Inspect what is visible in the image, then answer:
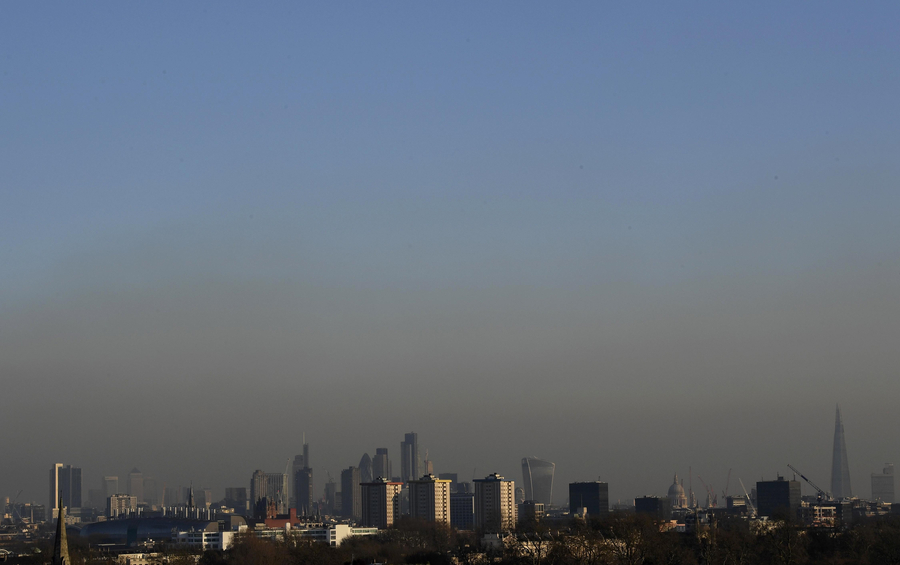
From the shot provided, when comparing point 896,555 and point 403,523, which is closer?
point 896,555

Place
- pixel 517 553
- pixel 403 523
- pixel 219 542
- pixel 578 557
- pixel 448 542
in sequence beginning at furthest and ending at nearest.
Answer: pixel 403 523, pixel 219 542, pixel 448 542, pixel 517 553, pixel 578 557

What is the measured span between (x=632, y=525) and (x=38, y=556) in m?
55.2

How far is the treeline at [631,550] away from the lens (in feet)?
319

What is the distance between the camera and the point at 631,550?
9706 cm

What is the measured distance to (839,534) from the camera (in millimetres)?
120875

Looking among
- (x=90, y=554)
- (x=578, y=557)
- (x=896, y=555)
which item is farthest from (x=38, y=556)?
(x=896, y=555)

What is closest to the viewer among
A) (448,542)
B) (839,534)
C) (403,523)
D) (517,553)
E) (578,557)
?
(578,557)

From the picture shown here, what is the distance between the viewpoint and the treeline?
9725 centimetres

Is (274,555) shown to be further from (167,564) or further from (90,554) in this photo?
(90,554)

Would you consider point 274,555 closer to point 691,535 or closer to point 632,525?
point 632,525

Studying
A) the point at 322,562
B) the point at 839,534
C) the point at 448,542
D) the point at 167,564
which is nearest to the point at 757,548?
the point at 839,534

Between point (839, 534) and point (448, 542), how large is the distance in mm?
53907

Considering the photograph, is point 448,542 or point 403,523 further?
point 403,523

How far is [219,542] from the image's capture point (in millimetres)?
173375
